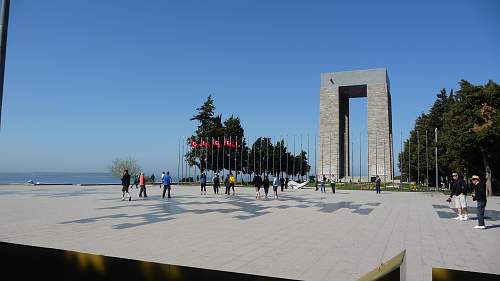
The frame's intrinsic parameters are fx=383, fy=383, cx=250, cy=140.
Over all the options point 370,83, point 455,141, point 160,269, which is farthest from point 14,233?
point 370,83

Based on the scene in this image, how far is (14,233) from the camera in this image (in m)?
10.8

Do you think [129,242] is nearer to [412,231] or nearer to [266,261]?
[266,261]

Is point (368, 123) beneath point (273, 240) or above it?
above

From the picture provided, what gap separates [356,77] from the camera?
280 feet

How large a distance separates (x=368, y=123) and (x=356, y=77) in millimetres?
10861

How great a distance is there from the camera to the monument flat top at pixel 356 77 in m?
82.8

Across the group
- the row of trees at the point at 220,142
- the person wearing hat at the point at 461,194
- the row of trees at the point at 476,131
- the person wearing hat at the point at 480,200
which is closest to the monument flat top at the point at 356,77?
the row of trees at the point at 220,142

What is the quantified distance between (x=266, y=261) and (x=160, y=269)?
15.2 feet

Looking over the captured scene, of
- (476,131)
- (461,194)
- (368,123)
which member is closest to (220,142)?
(368,123)

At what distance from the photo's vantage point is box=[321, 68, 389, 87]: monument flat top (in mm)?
82750

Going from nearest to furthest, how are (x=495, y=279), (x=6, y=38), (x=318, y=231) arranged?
(x=495, y=279)
(x=6, y=38)
(x=318, y=231)

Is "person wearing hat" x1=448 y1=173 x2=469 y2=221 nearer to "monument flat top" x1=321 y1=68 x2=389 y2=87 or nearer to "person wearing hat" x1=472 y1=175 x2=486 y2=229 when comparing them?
"person wearing hat" x1=472 y1=175 x2=486 y2=229

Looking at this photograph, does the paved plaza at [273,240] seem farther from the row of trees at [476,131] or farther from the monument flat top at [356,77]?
the monument flat top at [356,77]

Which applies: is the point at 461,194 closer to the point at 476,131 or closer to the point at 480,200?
the point at 480,200
